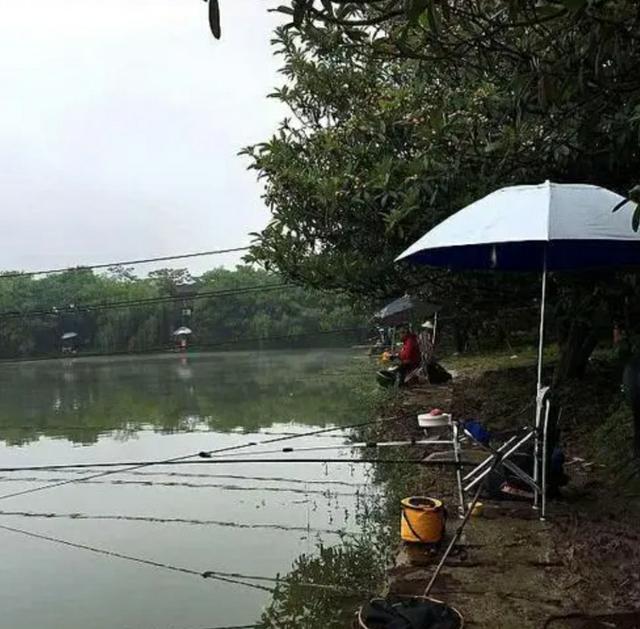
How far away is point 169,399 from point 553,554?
11.8m

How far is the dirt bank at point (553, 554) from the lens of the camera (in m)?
2.83

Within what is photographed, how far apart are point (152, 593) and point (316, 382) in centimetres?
1201

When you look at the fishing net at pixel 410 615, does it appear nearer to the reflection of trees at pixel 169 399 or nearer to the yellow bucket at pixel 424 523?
the yellow bucket at pixel 424 523

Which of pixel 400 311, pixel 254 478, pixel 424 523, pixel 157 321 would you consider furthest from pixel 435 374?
pixel 157 321

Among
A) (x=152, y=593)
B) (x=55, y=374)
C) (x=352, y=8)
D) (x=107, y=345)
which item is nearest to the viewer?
(x=352, y=8)

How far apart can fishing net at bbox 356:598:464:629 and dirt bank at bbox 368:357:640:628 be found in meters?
0.19

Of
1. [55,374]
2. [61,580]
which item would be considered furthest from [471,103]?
[55,374]

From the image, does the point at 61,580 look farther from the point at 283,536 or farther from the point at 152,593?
the point at 283,536

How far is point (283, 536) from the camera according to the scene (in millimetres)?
4816

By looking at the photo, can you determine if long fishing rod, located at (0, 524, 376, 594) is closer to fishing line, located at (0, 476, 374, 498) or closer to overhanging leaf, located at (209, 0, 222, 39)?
fishing line, located at (0, 476, 374, 498)

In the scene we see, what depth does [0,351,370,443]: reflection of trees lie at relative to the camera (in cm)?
1113

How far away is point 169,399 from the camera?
1448cm

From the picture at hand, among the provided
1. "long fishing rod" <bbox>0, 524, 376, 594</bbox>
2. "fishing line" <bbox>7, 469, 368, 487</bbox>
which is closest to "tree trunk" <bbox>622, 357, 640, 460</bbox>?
"long fishing rod" <bbox>0, 524, 376, 594</bbox>

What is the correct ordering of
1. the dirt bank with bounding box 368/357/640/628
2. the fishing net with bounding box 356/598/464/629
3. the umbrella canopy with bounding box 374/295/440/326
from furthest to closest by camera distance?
the umbrella canopy with bounding box 374/295/440/326
the dirt bank with bounding box 368/357/640/628
the fishing net with bounding box 356/598/464/629
